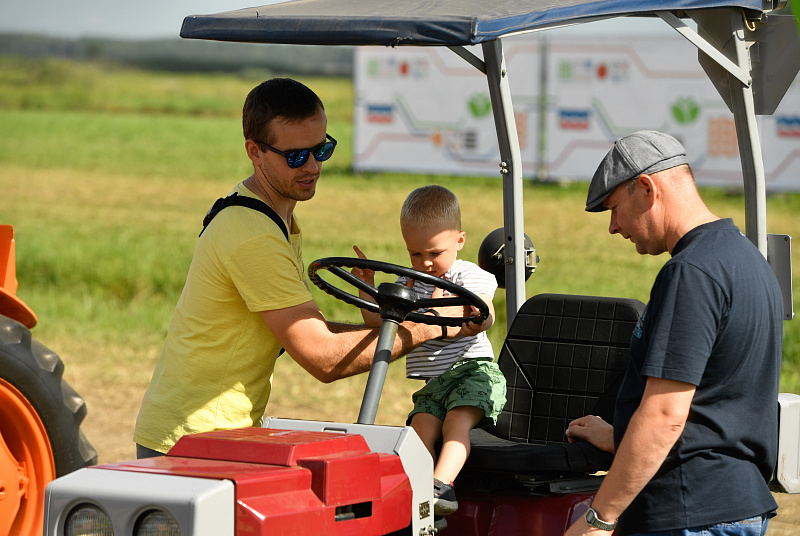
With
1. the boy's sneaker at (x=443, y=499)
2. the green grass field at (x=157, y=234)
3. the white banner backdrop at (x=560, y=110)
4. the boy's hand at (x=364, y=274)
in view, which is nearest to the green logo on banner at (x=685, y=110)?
the white banner backdrop at (x=560, y=110)

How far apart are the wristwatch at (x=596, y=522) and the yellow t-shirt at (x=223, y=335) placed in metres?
0.87

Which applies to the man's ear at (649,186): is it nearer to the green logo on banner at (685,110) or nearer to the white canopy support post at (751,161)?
the white canopy support post at (751,161)

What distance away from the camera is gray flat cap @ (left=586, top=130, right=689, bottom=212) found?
230cm

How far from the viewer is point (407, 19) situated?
A: 2.35 m

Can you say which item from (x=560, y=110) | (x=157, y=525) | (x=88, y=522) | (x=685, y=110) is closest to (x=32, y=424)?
(x=88, y=522)

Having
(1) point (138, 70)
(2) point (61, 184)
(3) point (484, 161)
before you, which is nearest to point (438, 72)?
(3) point (484, 161)

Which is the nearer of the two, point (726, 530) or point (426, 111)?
point (726, 530)

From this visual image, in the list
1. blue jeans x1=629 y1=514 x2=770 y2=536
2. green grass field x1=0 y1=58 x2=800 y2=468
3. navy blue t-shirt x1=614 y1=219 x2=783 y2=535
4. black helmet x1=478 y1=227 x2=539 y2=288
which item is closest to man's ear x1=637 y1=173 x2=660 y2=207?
navy blue t-shirt x1=614 y1=219 x2=783 y2=535

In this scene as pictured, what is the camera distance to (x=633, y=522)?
2379 mm

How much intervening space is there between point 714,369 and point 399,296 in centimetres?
75

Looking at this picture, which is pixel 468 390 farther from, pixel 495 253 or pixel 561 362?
pixel 495 253

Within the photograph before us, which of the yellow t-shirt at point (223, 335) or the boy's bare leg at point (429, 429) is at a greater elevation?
the yellow t-shirt at point (223, 335)

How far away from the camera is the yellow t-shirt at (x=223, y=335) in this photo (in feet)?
8.48

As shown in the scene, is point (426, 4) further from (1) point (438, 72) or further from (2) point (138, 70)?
(2) point (138, 70)
